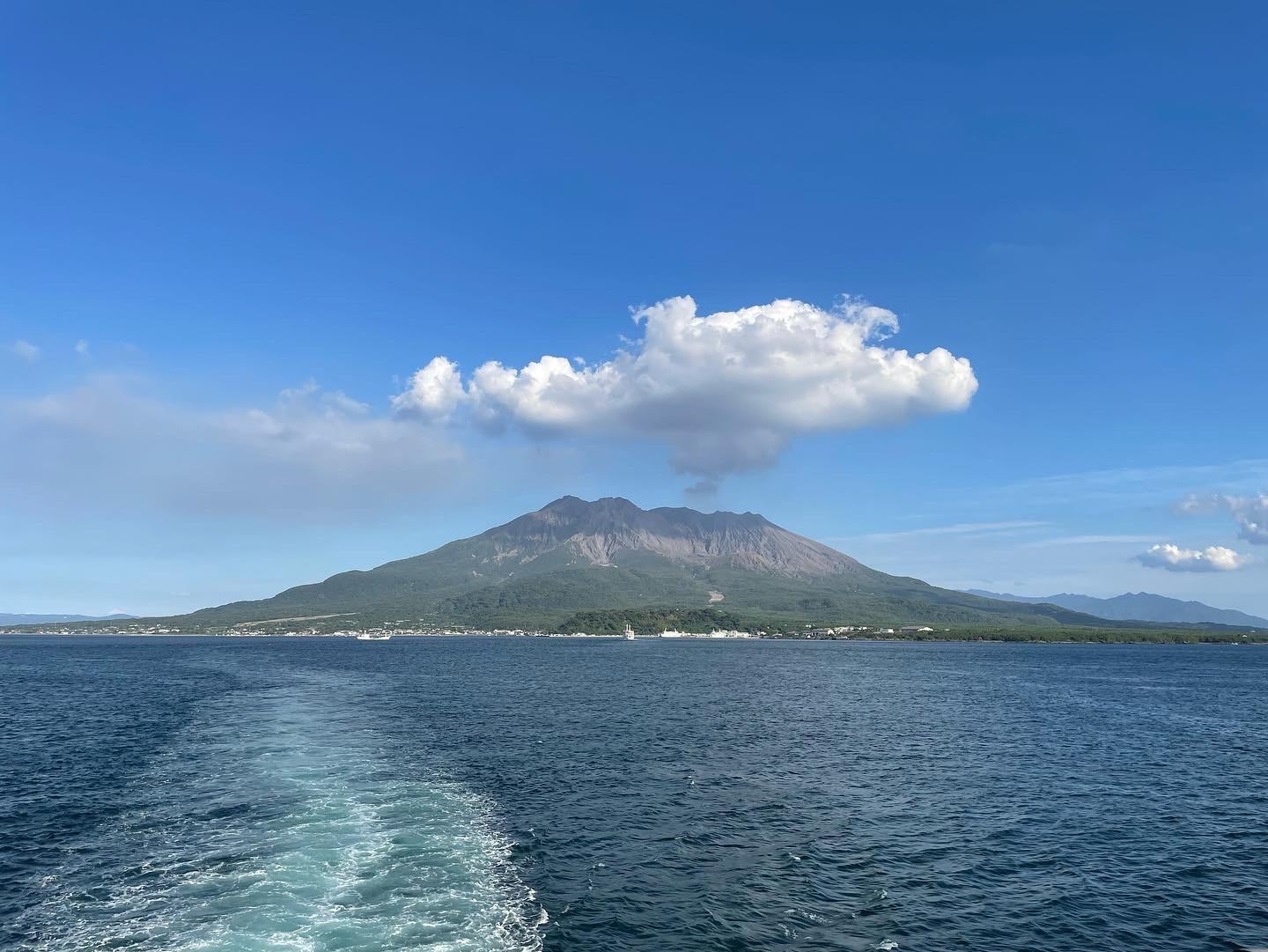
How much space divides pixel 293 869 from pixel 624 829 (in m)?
17.5

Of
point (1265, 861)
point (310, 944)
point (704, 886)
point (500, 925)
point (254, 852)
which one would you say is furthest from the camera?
point (1265, 861)

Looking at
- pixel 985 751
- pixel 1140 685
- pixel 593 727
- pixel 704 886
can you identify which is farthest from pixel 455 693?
pixel 1140 685

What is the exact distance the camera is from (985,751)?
2662 inches

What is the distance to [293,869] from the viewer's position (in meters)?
33.5

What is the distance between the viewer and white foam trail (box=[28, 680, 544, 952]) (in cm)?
2753

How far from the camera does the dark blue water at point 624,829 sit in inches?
1160

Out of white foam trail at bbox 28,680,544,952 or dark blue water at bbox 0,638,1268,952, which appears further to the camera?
dark blue water at bbox 0,638,1268,952

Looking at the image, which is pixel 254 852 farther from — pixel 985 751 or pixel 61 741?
pixel 985 751

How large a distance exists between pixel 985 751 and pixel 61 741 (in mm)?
86410

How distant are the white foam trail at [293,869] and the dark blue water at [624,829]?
0.57 ft

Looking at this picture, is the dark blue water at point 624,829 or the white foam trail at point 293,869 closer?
the white foam trail at point 293,869

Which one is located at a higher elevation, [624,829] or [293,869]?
[293,869]

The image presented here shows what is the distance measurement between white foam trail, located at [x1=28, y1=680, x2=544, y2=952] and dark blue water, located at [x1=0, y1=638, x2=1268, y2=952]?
172 millimetres

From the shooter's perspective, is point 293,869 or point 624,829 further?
point 624,829
